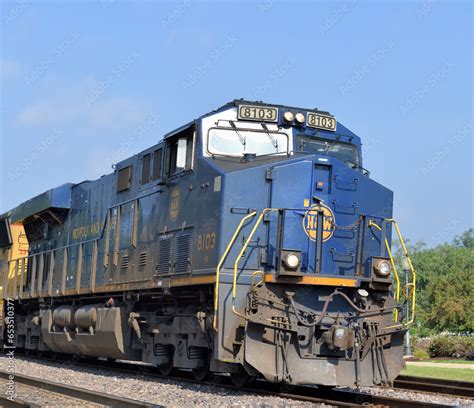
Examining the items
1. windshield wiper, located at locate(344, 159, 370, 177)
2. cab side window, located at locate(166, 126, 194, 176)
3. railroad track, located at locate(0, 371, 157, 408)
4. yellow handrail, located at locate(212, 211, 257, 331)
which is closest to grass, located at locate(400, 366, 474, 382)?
windshield wiper, located at locate(344, 159, 370, 177)

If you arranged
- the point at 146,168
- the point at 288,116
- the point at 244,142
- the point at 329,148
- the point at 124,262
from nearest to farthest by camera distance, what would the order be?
the point at 244,142
the point at 288,116
the point at 329,148
the point at 146,168
the point at 124,262

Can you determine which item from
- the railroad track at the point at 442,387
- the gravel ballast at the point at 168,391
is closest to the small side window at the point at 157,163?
the gravel ballast at the point at 168,391

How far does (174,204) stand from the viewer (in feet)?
37.0

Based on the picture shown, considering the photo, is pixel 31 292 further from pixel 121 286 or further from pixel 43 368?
pixel 121 286

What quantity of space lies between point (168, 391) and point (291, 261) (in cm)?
259

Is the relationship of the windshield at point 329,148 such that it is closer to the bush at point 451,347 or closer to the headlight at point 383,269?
the headlight at point 383,269

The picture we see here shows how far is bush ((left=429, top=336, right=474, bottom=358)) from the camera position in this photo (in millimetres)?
24266

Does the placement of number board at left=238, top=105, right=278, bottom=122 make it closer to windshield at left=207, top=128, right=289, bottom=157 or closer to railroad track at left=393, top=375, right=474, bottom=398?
windshield at left=207, top=128, right=289, bottom=157

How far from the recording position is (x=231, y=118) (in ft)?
35.2

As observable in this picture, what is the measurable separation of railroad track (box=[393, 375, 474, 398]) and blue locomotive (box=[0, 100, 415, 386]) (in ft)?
4.97

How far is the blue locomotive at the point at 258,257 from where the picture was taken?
9344mm

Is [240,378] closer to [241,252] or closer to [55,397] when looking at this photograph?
[241,252]

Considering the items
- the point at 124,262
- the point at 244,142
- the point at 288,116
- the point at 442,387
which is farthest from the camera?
the point at 124,262

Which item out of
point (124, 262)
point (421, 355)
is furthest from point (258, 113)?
point (421, 355)
